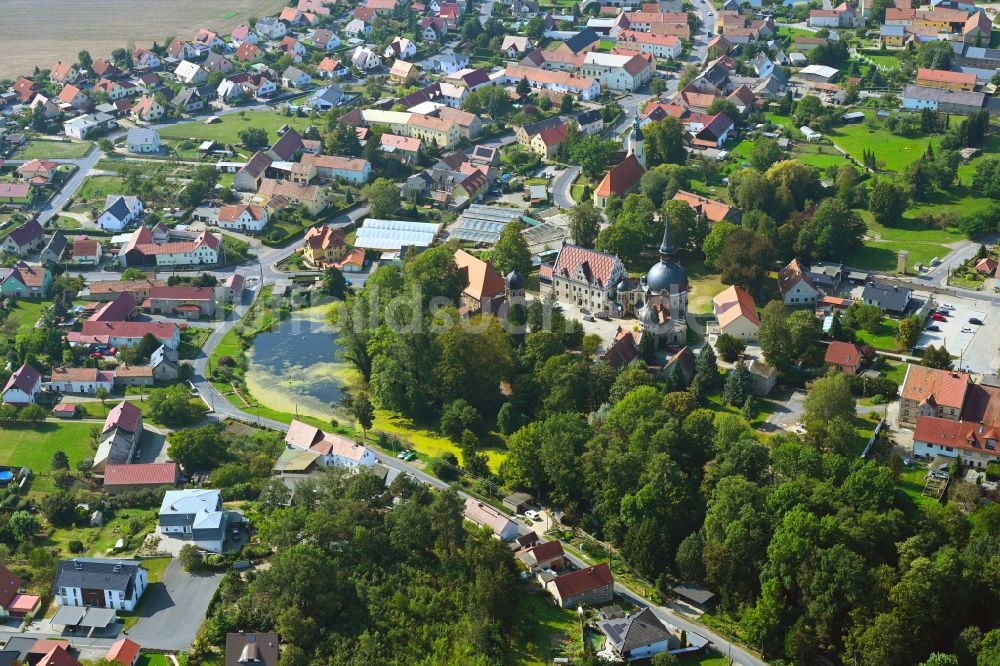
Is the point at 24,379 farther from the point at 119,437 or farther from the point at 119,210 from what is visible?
the point at 119,210

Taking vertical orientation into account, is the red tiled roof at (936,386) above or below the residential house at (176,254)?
above

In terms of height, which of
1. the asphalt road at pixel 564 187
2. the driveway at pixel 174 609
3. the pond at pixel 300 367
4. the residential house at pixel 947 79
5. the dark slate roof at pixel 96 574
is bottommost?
the pond at pixel 300 367

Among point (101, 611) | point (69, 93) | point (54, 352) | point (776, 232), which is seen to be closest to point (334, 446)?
point (101, 611)

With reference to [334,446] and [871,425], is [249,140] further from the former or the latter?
[871,425]

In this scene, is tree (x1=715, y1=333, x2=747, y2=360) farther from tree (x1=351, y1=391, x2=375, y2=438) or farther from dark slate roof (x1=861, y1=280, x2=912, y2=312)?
tree (x1=351, y1=391, x2=375, y2=438)

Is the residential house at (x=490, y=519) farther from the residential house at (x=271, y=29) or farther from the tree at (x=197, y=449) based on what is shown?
the residential house at (x=271, y=29)

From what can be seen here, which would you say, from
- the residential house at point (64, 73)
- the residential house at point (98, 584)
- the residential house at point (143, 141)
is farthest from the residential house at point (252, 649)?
the residential house at point (64, 73)
